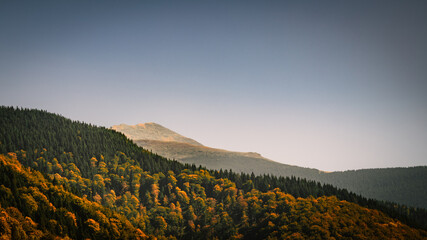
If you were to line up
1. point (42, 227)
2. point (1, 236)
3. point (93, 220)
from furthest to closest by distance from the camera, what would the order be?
point (93, 220) < point (42, 227) < point (1, 236)

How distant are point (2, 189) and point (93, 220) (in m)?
48.8

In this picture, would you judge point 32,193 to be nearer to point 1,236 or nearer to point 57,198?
point 57,198

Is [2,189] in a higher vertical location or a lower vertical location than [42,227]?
higher

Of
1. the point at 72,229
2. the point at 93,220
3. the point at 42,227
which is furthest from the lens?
the point at 93,220

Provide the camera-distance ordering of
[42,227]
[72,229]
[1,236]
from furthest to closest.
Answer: [72,229]
[42,227]
[1,236]

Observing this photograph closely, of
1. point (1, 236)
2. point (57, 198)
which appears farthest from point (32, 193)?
point (1, 236)

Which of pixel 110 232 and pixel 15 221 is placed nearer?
pixel 15 221

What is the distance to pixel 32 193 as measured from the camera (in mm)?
188625

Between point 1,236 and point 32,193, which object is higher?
point 32,193

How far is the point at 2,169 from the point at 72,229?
59.1m

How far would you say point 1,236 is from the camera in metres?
149

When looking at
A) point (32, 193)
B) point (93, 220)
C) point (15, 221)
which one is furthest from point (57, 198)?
point (15, 221)

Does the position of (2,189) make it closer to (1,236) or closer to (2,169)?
(2,169)

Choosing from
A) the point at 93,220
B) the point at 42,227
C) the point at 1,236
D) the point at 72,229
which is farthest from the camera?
the point at 93,220
